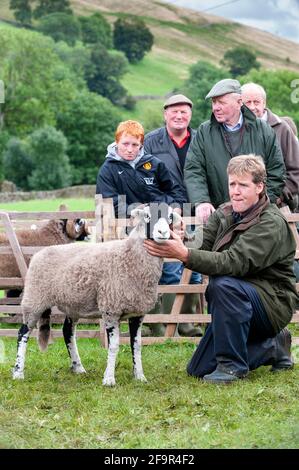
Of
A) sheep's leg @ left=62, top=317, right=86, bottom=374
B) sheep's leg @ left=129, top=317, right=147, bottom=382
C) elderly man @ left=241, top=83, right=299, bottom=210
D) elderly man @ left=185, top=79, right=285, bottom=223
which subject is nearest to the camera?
sheep's leg @ left=129, top=317, right=147, bottom=382

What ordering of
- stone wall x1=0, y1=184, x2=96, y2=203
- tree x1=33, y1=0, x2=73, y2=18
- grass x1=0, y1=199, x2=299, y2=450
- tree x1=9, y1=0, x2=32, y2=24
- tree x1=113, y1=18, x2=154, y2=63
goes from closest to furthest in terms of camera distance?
1. grass x1=0, y1=199, x2=299, y2=450
2. stone wall x1=0, y1=184, x2=96, y2=203
3. tree x1=113, y1=18, x2=154, y2=63
4. tree x1=9, y1=0, x2=32, y2=24
5. tree x1=33, y1=0, x2=73, y2=18

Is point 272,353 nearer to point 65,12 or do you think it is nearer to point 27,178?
point 27,178

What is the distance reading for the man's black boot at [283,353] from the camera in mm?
8148

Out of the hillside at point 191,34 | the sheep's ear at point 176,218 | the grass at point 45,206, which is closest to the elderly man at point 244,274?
Answer: the sheep's ear at point 176,218

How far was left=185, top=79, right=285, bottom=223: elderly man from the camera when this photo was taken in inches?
376

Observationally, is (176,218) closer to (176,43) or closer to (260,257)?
(260,257)

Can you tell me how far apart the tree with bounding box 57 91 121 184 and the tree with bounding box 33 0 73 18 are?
55811 mm

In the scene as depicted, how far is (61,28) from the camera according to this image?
159m

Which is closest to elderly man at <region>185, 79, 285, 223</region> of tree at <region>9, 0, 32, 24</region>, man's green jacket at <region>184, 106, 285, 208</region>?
man's green jacket at <region>184, 106, 285, 208</region>

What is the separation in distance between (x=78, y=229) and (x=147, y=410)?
233 inches

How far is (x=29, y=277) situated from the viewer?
8.57m

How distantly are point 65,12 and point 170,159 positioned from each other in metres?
165

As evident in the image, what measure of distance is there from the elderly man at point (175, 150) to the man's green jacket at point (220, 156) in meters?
0.68

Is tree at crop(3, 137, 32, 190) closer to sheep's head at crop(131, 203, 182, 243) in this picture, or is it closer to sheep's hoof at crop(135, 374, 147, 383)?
sheep's hoof at crop(135, 374, 147, 383)
